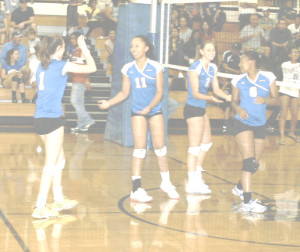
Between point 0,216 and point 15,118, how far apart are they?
759 cm

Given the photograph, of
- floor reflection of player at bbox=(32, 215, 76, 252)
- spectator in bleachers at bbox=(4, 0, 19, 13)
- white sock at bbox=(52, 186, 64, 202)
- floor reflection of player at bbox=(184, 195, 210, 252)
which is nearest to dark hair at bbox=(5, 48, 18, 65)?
spectator in bleachers at bbox=(4, 0, 19, 13)

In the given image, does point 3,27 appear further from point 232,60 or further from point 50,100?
point 50,100

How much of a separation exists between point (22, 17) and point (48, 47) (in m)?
10.9

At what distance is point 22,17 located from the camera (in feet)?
56.2

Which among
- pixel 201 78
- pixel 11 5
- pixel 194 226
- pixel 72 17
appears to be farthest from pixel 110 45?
pixel 194 226

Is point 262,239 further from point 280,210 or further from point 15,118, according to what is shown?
point 15,118

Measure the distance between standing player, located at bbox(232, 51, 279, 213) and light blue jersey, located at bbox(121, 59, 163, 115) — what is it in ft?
2.97

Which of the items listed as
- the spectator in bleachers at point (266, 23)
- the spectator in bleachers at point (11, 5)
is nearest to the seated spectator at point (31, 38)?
the spectator in bleachers at point (11, 5)

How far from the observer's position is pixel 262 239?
6105 millimetres

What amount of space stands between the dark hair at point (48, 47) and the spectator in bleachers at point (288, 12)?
10084 mm

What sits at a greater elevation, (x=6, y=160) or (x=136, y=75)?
(x=136, y=75)

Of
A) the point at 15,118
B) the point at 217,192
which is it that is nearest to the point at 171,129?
the point at 15,118

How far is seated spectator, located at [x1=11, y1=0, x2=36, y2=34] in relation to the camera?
55.9 feet

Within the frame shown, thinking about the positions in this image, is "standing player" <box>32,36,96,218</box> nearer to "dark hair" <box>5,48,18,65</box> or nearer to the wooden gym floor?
the wooden gym floor
